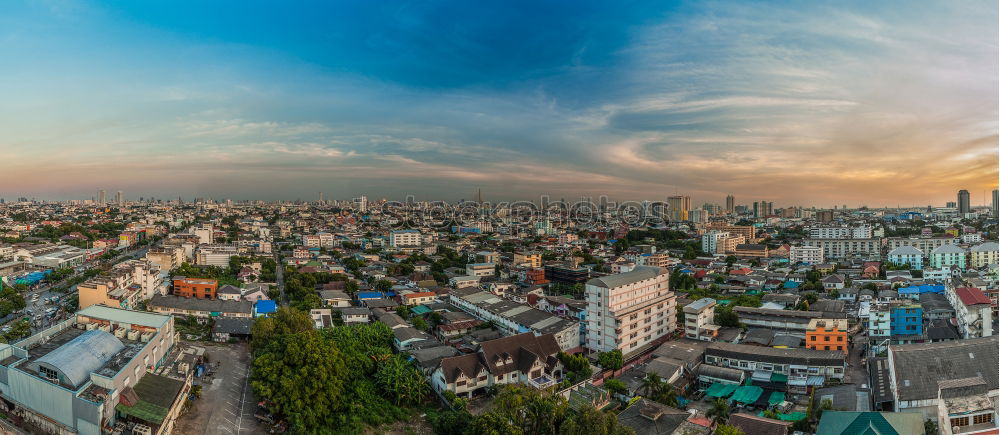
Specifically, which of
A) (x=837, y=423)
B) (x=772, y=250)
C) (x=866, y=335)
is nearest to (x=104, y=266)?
(x=837, y=423)

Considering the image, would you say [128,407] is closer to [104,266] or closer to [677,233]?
[104,266]

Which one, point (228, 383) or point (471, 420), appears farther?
point (228, 383)

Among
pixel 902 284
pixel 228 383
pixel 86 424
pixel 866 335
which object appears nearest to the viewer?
pixel 86 424

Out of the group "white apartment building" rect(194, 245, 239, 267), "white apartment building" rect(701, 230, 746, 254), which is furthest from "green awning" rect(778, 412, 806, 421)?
"white apartment building" rect(701, 230, 746, 254)

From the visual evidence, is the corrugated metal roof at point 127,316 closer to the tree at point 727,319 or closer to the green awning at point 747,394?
the green awning at point 747,394

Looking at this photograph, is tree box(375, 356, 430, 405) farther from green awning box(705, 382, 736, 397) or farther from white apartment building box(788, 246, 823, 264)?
white apartment building box(788, 246, 823, 264)
